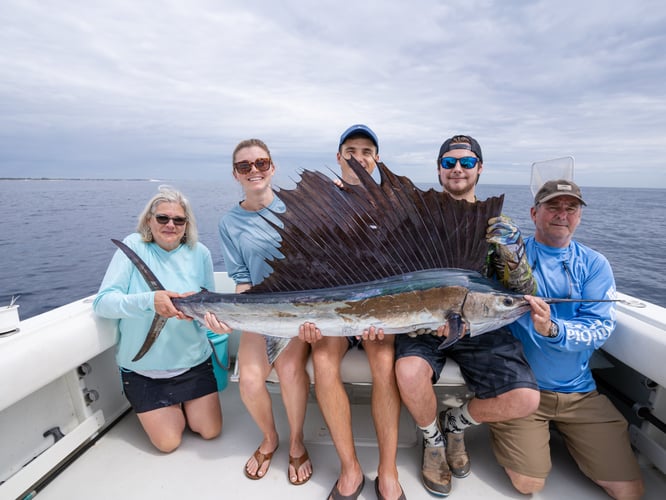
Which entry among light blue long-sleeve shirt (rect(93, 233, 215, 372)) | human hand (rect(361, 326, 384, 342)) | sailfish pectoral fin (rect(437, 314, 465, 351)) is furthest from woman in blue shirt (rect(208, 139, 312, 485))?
sailfish pectoral fin (rect(437, 314, 465, 351))

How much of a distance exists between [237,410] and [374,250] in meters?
1.53

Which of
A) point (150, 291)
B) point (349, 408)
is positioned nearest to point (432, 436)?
point (349, 408)

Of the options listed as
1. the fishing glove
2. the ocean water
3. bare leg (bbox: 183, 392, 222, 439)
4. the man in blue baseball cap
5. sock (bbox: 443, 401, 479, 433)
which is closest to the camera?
the fishing glove

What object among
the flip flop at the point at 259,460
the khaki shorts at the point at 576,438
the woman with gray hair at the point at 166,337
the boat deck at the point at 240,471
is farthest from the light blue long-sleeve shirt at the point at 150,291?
the khaki shorts at the point at 576,438

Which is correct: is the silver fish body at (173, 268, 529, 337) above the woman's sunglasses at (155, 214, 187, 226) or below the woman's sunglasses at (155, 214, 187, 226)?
below

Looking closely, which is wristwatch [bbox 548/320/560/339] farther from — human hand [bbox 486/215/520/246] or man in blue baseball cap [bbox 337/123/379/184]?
man in blue baseball cap [bbox 337/123/379/184]

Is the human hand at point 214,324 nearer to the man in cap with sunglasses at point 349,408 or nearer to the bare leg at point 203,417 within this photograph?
the man in cap with sunglasses at point 349,408

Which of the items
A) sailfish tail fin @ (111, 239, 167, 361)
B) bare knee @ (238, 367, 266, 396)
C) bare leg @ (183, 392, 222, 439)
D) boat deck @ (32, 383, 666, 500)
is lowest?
boat deck @ (32, 383, 666, 500)

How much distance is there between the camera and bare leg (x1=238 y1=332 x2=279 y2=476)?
2.00m

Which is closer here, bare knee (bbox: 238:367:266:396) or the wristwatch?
the wristwatch

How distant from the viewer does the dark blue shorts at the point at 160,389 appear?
2170 mm

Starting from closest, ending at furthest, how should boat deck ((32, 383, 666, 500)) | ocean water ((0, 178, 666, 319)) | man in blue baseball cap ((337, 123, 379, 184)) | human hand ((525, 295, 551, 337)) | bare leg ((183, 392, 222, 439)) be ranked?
1. human hand ((525, 295, 551, 337))
2. boat deck ((32, 383, 666, 500))
3. bare leg ((183, 392, 222, 439))
4. man in blue baseball cap ((337, 123, 379, 184))
5. ocean water ((0, 178, 666, 319))

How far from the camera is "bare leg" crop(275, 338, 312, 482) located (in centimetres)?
195

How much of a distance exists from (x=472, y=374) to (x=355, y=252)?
2.74ft
